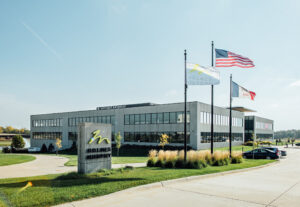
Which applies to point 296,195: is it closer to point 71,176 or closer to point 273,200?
point 273,200

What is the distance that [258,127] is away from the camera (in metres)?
69.1

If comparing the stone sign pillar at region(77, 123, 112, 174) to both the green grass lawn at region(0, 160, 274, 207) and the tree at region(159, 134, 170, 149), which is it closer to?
the green grass lawn at region(0, 160, 274, 207)

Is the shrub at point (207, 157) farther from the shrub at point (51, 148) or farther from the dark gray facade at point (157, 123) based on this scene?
the shrub at point (51, 148)

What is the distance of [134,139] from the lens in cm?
4844

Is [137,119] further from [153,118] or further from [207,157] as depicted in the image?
[207,157]

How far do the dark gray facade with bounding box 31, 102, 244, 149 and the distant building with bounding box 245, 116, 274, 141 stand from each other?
10.4 m

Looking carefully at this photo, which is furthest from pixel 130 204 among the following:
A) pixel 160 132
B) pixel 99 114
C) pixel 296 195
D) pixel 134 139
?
pixel 99 114

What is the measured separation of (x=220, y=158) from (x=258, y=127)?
55.1 m


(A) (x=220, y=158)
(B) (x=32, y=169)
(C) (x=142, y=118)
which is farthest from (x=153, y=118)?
(B) (x=32, y=169)

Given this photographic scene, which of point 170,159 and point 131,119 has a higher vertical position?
point 131,119

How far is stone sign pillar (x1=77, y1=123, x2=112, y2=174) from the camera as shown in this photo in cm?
1401

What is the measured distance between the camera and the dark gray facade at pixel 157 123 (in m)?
41.1

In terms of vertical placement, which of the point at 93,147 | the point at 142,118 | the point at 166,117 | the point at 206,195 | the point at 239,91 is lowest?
the point at 206,195

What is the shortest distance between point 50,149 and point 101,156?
167ft
